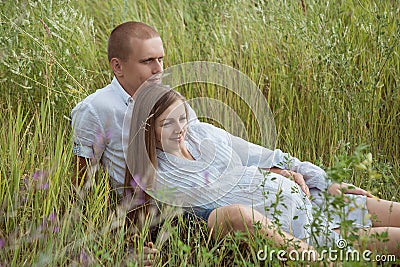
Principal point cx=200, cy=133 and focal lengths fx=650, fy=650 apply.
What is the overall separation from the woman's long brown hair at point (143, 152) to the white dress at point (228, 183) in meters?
0.07

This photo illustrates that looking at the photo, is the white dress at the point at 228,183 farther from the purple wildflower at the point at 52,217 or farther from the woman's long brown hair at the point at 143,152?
the purple wildflower at the point at 52,217

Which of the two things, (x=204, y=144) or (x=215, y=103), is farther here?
(x=215, y=103)

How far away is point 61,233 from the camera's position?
2490 mm

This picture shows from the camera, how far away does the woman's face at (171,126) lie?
9.50 ft

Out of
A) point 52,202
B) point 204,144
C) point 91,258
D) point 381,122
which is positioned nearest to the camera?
point 91,258

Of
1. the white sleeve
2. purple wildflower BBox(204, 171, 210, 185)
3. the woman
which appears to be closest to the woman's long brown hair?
the woman

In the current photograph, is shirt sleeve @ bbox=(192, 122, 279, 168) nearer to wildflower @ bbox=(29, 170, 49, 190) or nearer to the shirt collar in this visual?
the shirt collar

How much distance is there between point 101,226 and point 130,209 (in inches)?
8.6

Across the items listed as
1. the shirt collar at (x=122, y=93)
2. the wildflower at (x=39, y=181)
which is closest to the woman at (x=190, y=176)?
the shirt collar at (x=122, y=93)

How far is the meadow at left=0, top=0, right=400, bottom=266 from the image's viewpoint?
2.60 m

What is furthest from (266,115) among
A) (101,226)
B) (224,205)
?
(101,226)

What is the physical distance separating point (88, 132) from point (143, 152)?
325 mm

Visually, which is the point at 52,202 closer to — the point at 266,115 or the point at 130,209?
the point at 130,209

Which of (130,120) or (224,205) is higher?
(130,120)
